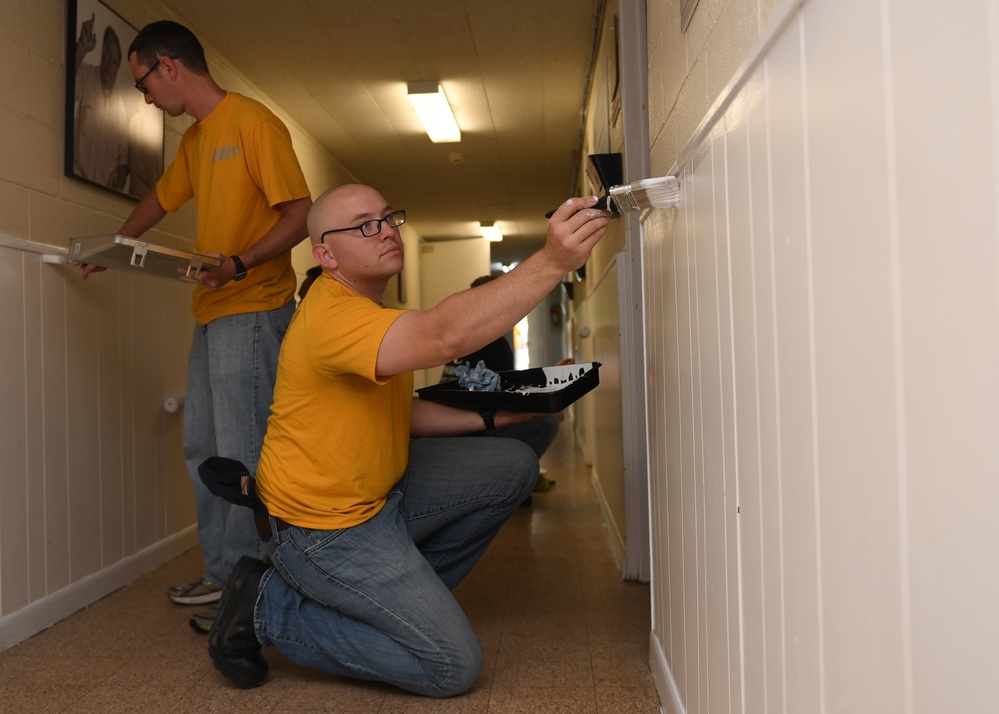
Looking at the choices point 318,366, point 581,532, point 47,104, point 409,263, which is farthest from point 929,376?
point 409,263

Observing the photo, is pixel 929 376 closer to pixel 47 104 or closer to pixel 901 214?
pixel 901 214

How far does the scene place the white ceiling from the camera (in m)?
3.32

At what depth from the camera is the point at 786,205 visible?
719 mm

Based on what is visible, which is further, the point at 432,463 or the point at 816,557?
the point at 432,463

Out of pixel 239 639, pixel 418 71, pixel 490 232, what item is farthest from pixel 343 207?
pixel 490 232

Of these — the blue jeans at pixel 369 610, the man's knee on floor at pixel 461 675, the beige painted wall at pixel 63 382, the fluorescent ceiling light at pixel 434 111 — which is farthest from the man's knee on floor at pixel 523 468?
the fluorescent ceiling light at pixel 434 111

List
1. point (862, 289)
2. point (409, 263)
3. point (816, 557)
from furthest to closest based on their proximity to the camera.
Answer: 1. point (409, 263)
2. point (816, 557)
3. point (862, 289)

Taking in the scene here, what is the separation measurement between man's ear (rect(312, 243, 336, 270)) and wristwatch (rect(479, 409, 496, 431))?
1.83 ft

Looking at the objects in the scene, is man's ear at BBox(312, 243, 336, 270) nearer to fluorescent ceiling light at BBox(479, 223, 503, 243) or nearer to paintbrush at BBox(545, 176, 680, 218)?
paintbrush at BBox(545, 176, 680, 218)

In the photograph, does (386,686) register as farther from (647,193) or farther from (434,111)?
(434,111)

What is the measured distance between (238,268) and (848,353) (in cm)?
176

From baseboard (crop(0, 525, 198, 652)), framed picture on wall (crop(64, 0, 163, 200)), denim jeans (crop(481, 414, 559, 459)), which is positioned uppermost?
framed picture on wall (crop(64, 0, 163, 200))

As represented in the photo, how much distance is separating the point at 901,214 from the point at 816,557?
32cm

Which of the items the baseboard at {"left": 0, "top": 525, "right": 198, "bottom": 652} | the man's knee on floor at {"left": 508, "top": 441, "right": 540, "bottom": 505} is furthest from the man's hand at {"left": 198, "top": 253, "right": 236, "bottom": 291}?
the baseboard at {"left": 0, "top": 525, "right": 198, "bottom": 652}
